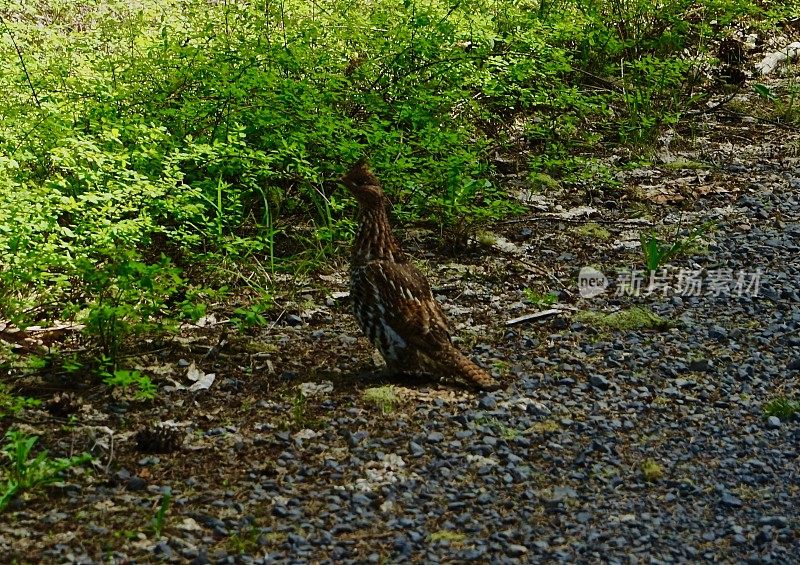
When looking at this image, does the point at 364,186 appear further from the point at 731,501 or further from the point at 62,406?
the point at 731,501

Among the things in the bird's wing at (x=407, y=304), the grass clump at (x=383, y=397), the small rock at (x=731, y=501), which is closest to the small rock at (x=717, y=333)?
the bird's wing at (x=407, y=304)

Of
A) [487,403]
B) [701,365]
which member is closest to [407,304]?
[487,403]

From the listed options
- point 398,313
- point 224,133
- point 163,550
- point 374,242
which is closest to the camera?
point 163,550

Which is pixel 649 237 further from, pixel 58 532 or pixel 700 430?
pixel 58 532

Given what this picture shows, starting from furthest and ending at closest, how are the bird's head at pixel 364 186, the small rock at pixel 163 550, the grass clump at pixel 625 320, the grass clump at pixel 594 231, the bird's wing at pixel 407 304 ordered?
the grass clump at pixel 594 231 → the grass clump at pixel 625 320 → the bird's head at pixel 364 186 → the bird's wing at pixel 407 304 → the small rock at pixel 163 550

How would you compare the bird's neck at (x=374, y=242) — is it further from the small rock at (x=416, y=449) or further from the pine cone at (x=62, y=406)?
the pine cone at (x=62, y=406)

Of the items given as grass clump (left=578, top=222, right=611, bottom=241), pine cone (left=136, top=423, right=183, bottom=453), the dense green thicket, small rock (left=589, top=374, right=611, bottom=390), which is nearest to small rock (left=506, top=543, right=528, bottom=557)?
pine cone (left=136, top=423, right=183, bottom=453)

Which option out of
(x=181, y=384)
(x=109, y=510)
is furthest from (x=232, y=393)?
(x=109, y=510)

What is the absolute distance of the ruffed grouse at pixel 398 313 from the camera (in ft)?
19.3

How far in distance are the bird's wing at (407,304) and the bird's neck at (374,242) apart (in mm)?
61

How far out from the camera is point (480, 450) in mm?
5238

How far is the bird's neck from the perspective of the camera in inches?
238

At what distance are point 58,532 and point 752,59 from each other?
10992mm

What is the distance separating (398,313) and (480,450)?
3.28 feet
